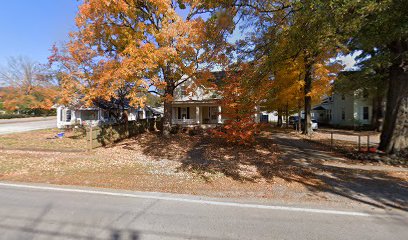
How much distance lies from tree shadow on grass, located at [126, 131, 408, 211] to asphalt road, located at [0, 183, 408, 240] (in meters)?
1.26

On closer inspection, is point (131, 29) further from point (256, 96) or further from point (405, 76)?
point (405, 76)

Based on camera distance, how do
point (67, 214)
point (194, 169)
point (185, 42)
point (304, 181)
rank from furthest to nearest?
point (185, 42) < point (194, 169) < point (304, 181) < point (67, 214)

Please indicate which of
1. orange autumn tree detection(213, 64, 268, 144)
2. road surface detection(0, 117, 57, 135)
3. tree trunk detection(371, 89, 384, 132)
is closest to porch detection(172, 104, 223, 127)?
orange autumn tree detection(213, 64, 268, 144)

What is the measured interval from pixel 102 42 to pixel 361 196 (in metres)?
15.3

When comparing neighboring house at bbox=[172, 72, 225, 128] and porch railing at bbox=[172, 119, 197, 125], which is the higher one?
neighboring house at bbox=[172, 72, 225, 128]

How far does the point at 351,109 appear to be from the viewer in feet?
104

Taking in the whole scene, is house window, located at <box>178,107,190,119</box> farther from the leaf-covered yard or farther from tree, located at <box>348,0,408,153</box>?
tree, located at <box>348,0,408,153</box>

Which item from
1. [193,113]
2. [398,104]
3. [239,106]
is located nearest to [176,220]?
[239,106]

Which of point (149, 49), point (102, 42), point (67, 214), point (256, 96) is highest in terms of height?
point (102, 42)

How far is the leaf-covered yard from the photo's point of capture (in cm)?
590

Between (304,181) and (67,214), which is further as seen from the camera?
(304,181)

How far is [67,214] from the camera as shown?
15.1ft

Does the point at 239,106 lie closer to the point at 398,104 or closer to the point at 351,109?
the point at 398,104

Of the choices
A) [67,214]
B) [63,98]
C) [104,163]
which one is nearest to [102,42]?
[63,98]
